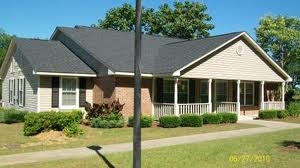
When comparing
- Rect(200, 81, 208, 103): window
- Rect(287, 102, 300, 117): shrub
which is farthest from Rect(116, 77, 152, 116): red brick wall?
Rect(287, 102, 300, 117): shrub

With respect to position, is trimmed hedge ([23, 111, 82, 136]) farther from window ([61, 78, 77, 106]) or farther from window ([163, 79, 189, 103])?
window ([163, 79, 189, 103])

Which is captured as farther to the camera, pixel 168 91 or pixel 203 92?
pixel 203 92

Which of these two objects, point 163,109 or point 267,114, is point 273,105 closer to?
point 267,114

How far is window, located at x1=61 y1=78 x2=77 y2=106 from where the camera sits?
26.5m

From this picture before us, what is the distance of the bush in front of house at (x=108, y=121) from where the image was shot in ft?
75.9

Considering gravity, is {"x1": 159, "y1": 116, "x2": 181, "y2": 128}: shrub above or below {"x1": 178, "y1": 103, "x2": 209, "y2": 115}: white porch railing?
below

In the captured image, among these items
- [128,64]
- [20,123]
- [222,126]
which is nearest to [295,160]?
[222,126]

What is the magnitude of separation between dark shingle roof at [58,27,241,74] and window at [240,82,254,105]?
15.9 ft

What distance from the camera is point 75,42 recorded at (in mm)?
29656

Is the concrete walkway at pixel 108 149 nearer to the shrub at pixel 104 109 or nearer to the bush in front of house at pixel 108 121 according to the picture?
the bush in front of house at pixel 108 121

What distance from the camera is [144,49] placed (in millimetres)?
31281

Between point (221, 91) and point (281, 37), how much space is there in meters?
29.9

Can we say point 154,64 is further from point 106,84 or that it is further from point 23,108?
point 23,108

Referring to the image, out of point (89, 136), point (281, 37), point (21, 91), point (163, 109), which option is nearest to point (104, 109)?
point (163, 109)
